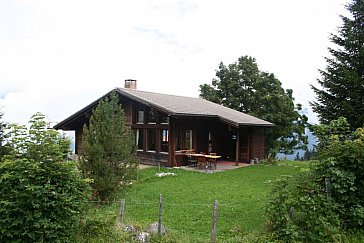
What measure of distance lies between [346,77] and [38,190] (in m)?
10.5

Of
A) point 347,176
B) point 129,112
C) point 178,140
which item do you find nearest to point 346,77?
point 347,176

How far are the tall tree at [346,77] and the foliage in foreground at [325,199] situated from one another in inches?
206

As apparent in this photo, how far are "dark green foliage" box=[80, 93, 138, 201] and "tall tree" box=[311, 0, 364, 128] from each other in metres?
7.67

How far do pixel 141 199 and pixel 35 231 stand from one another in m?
5.63

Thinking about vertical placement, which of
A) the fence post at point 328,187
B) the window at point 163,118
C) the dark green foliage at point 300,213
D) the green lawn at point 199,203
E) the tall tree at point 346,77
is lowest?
the green lawn at point 199,203

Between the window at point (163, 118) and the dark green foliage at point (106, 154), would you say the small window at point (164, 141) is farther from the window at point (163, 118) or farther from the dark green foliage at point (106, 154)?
the dark green foliage at point (106, 154)

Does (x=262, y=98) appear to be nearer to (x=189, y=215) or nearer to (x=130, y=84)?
(x=130, y=84)

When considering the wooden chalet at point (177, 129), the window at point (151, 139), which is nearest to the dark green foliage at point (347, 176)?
the wooden chalet at point (177, 129)

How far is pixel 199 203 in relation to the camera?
9.56 m

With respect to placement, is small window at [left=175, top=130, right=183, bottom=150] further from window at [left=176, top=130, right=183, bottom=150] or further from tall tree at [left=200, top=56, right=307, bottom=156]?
tall tree at [left=200, top=56, right=307, bottom=156]

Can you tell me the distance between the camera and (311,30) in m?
16.1

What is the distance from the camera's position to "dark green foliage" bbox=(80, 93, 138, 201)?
844 centimetres

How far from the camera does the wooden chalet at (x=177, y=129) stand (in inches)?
695

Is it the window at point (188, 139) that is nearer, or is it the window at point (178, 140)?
the window at point (178, 140)
